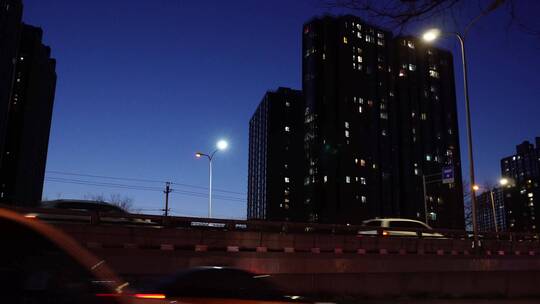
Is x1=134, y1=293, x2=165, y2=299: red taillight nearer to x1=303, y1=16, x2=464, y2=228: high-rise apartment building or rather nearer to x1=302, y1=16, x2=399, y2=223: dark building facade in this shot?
x1=303, y1=16, x2=464, y2=228: high-rise apartment building

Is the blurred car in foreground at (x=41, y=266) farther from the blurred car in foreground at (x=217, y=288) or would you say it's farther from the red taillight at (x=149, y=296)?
the blurred car in foreground at (x=217, y=288)

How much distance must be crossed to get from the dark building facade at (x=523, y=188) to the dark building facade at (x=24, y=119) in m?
118

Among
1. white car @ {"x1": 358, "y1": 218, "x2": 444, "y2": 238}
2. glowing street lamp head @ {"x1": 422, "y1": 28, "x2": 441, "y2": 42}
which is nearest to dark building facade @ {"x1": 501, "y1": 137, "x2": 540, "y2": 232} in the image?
white car @ {"x1": 358, "y1": 218, "x2": 444, "y2": 238}

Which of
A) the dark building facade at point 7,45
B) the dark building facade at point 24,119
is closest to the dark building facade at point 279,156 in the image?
the dark building facade at point 24,119

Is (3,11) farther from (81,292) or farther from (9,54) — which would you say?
(81,292)

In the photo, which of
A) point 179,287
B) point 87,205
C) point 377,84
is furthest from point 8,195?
point 179,287

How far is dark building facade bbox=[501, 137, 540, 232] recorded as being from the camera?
127750 mm

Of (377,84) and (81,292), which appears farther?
(377,84)

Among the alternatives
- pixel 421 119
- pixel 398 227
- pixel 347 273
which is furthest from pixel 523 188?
pixel 347 273

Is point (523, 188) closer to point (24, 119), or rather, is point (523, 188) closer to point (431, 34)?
point (24, 119)

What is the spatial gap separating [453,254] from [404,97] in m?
130

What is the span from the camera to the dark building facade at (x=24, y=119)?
13888cm

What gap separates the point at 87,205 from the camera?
60.4ft

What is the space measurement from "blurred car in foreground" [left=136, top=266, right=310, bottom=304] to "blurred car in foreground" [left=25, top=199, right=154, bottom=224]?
1101cm
